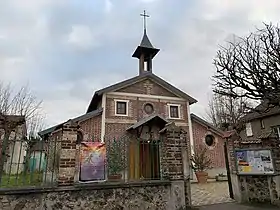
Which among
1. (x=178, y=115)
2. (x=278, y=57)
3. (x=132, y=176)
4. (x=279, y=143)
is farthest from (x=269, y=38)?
(x=178, y=115)

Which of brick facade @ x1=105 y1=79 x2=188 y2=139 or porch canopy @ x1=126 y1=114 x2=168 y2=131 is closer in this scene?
porch canopy @ x1=126 y1=114 x2=168 y2=131

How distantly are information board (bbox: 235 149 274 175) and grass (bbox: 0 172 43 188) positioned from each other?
6.54 meters

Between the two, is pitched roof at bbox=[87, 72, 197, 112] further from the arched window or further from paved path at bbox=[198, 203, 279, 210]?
paved path at bbox=[198, 203, 279, 210]

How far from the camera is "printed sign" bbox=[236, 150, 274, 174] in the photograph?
7796 mm

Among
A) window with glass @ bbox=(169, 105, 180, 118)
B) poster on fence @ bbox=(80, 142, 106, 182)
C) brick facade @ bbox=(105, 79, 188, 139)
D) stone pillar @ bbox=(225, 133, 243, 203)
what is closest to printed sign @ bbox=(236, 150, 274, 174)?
stone pillar @ bbox=(225, 133, 243, 203)

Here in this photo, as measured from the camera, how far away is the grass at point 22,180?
5.79 meters

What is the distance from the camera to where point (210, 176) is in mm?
17438

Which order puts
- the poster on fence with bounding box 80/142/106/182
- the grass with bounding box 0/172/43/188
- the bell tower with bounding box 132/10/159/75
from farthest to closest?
the bell tower with bounding box 132/10/159/75 < the poster on fence with bounding box 80/142/106/182 < the grass with bounding box 0/172/43/188

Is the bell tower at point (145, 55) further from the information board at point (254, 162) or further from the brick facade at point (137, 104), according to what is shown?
the information board at point (254, 162)

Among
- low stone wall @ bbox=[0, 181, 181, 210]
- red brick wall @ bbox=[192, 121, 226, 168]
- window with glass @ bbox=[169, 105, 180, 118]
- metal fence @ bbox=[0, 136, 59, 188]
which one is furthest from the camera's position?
window with glass @ bbox=[169, 105, 180, 118]

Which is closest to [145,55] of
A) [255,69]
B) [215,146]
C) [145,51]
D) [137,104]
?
[145,51]

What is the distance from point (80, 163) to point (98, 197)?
1.01 m

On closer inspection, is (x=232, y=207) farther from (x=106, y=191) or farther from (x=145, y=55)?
(x=145, y=55)

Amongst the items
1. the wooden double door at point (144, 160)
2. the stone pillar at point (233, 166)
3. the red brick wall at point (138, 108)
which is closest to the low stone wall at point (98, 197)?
the wooden double door at point (144, 160)
